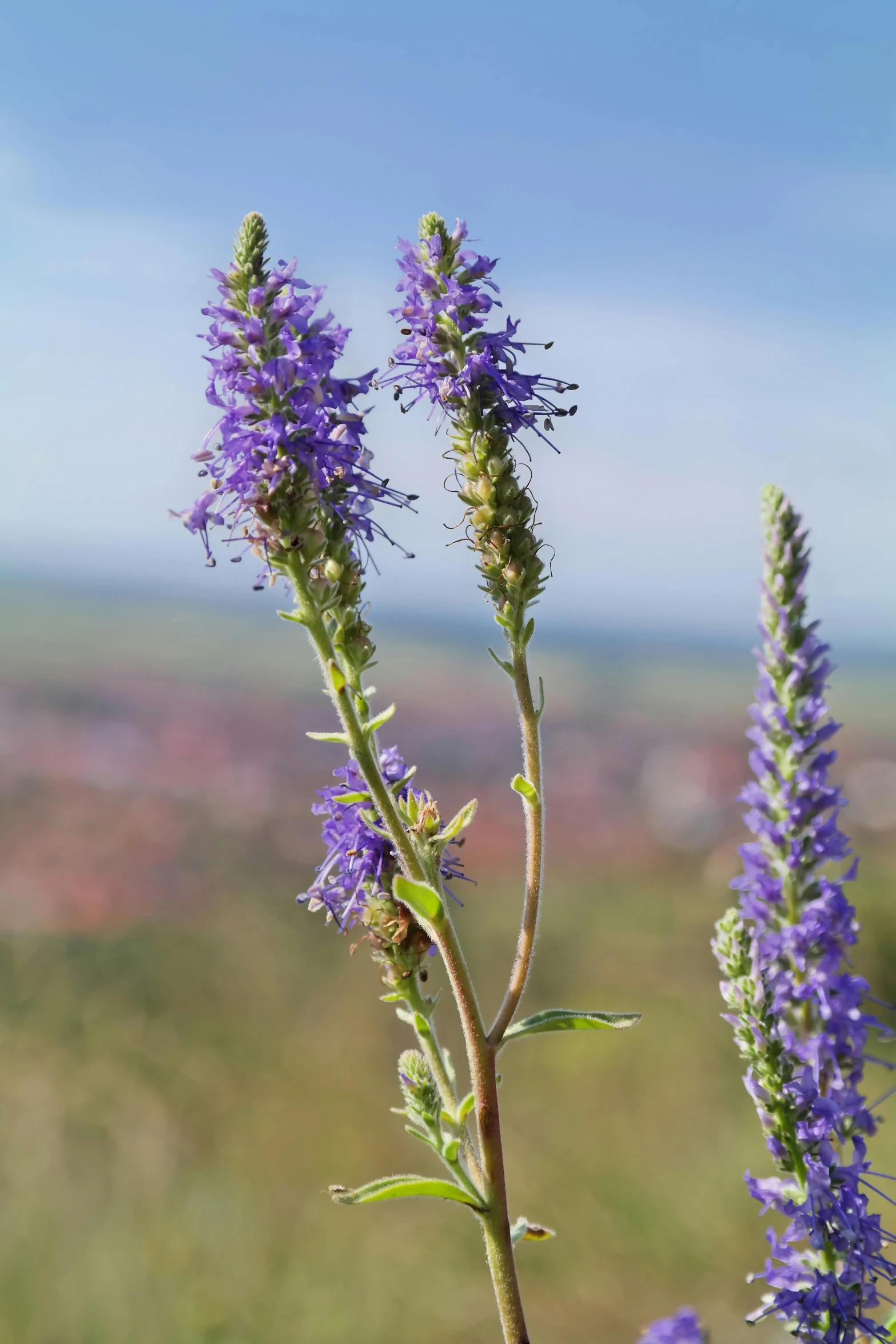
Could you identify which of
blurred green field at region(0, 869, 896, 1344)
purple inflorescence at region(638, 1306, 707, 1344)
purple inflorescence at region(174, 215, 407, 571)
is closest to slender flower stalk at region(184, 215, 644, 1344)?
purple inflorescence at region(174, 215, 407, 571)

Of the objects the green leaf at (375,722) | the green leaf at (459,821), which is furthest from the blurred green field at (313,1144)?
the green leaf at (375,722)

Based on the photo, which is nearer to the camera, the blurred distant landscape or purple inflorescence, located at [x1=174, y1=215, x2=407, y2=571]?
purple inflorescence, located at [x1=174, y1=215, x2=407, y2=571]

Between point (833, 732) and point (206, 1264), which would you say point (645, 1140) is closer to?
point (206, 1264)

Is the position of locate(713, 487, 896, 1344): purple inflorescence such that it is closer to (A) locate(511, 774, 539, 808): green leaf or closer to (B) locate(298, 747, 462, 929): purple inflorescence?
(A) locate(511, 774, 539, 808): green leaf

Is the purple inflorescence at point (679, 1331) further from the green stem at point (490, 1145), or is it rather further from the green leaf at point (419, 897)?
the green leaf at point (419, 897)

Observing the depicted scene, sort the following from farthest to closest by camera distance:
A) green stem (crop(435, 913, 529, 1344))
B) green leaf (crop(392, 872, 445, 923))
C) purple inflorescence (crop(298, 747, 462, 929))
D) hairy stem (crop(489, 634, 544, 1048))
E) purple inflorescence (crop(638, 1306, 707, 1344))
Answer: purple inflorescence (crop(638, 1306, 707, 1344)) < purple inflorescence (crop(298, 747, 462, 929)) < hairy stem (crop(489, 634, 544, 1048)) < green stem (crop(435, 913, 529, 1344)) < green leaf (crop(392, 872, 445, 923))

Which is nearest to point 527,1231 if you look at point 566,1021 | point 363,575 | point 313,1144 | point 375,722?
point 566,1021

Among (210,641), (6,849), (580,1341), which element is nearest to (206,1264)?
(580,1341)
